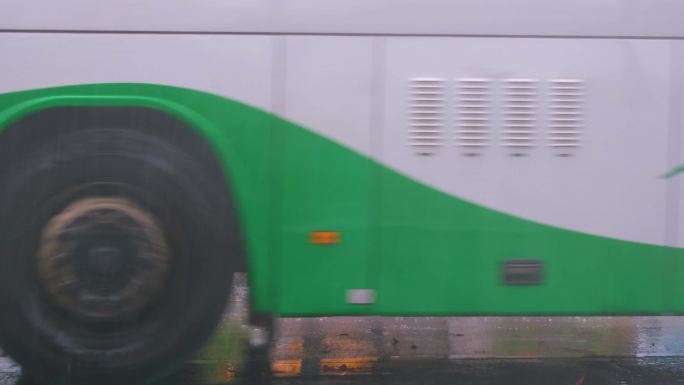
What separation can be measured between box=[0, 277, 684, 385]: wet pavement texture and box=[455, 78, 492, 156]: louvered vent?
5.48 ft

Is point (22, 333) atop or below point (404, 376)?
atop

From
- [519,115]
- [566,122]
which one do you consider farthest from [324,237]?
[566,122]

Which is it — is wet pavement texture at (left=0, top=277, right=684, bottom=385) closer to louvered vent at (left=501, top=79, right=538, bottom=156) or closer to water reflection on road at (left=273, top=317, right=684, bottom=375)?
water reflection on road at (left=273, top=317, right=684, bottom=375)

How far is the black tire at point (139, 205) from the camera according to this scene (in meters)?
4.74

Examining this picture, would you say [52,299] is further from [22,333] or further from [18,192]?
[18,192]

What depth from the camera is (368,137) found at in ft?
15.8

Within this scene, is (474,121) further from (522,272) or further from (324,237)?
(324,237)

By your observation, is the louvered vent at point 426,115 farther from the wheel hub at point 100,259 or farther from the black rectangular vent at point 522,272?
the wheel hub at point 100,259

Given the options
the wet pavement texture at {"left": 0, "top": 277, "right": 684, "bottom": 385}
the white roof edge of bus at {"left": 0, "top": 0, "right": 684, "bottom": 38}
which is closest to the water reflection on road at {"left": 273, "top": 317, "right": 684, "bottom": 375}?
the wet pavement texture at {"left": 0, "top": 277, "right": 684, "bottom": 385}

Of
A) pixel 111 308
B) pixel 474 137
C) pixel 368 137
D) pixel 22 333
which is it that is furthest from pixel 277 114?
pixel 22 333

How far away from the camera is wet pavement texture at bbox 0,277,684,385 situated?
18.8ft

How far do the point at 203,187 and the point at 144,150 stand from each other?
0.40m

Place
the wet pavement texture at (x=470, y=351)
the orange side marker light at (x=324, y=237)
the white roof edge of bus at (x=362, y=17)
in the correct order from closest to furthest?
the white roof edge of bus at (x=362, y=17), the orange side marker light at (x=324, y=237), the wet pavement texture at (x=470, y=351)

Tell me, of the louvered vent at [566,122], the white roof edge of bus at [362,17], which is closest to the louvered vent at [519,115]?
the louvered vent at [566,122]
